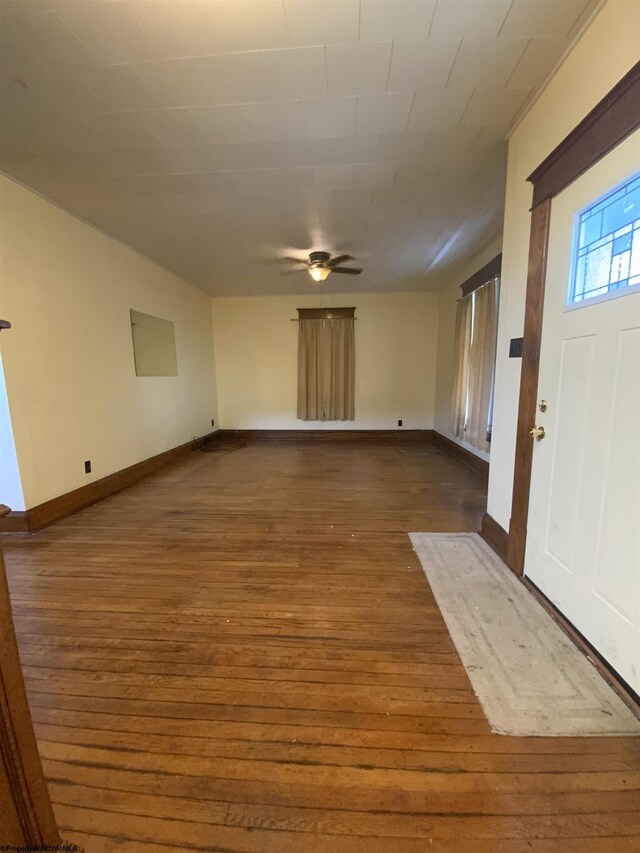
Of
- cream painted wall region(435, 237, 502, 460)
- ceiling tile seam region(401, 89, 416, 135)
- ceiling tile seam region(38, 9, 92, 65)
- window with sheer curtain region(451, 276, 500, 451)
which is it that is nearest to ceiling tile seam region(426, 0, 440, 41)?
ceiling tile seam region(401, 89, 416, 135)

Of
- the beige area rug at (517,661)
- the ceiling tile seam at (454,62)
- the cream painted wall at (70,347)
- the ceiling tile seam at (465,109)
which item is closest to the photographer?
the beige area rug at (517,661)

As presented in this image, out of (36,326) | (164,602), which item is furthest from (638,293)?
(36,326)

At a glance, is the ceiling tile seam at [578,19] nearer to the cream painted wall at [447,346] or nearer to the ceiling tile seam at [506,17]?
the ceiling tile seam at [506,17]

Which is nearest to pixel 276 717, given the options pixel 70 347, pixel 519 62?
pixel 519 62

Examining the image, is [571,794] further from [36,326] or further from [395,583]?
[36,326]

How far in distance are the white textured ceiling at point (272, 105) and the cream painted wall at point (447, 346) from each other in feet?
4.84

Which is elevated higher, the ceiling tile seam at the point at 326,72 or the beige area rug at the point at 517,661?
the ceiling tile seam at the point at 326,72

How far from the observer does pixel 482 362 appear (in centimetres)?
373

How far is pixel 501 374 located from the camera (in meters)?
2.22

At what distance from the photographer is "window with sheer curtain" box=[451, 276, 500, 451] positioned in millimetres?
3559

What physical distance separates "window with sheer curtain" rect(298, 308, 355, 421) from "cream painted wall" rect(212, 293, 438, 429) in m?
0.15

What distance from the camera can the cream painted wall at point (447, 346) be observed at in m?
4.47

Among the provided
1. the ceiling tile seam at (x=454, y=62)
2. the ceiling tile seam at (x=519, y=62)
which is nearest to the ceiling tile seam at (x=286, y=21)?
the ceiling tile seam at (x=454, y=62)

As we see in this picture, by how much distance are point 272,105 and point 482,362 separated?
3.01 m
